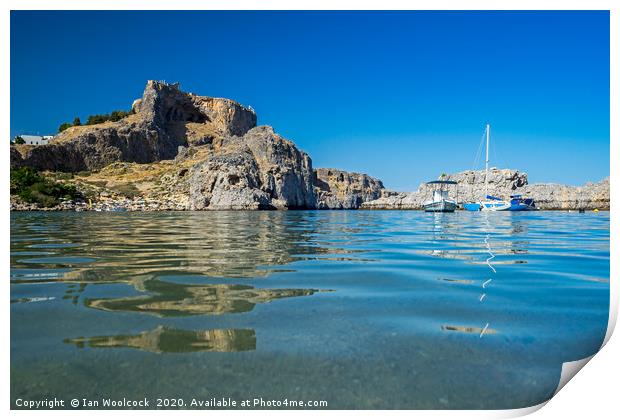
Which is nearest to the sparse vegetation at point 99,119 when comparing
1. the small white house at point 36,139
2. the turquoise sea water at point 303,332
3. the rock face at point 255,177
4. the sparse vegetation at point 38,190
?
the small white house at point 36,139

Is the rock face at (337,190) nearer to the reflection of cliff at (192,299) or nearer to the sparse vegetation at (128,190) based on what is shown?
the sparse vegetation at (128,190)

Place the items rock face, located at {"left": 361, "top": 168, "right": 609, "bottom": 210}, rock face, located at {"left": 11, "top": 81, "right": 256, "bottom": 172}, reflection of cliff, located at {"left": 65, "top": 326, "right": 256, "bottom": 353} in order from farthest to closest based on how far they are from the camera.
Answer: rock face, located at {"left": 361, "top": 168, "right": 609, "bottom": 210} < rock face, located at {"left": 11, "top": 81, "right": 256, "bottom": 172} < reflection of cliff, located at {"left": 65, "top": 326, "right": 256, "bottom": 353}

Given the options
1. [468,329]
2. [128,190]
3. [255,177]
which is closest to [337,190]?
[255,177]

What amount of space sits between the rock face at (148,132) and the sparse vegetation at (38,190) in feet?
60.0

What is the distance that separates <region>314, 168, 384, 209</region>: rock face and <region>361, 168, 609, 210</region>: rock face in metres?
11.0

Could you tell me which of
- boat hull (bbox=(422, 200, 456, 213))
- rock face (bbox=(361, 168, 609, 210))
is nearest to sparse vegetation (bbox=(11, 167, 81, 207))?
boat hull (bbox=(422, 200, 456, 213))

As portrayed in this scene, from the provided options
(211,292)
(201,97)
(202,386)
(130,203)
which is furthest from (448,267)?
(201,97)

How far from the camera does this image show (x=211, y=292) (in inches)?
192

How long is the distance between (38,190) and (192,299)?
63791mm

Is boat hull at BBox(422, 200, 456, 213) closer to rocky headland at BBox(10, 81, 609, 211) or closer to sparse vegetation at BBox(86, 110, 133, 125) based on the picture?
rocky headland at BBox(10, 81, 609, 211)

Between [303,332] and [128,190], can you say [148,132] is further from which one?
→ [303,332]

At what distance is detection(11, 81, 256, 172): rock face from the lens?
90500 mm

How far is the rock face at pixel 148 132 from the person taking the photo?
9050 cm

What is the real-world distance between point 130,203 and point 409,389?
72.6 m
